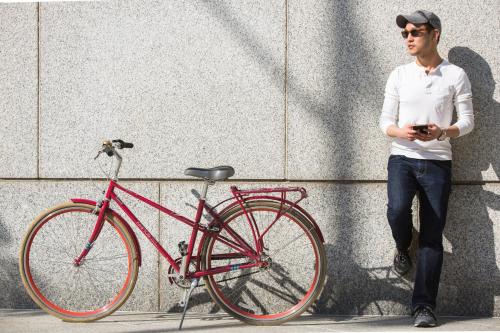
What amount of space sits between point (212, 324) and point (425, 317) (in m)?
1.58

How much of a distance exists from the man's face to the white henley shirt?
0.14m

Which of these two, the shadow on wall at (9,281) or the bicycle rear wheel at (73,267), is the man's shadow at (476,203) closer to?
the bicycle rear wheel at (73,267)

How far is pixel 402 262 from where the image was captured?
616 cm

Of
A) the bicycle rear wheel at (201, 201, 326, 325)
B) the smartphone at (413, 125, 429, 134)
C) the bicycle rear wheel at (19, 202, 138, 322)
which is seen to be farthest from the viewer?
the bicycle rear wheel at (19, 202, 138, 322)

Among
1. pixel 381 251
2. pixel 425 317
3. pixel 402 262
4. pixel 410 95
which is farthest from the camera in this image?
pixel 381 251

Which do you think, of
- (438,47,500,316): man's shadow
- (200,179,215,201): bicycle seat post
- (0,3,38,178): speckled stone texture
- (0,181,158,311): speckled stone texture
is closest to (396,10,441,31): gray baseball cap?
(438,47,500,316): man's shadow

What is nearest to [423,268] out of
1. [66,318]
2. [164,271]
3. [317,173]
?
[317,173]

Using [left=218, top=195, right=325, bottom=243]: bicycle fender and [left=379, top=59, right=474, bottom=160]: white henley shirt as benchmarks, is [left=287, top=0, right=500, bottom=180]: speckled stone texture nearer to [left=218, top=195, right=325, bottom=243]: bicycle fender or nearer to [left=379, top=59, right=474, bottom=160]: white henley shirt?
[left=379, top=59, right=474, bottom=160]: white henley shirt

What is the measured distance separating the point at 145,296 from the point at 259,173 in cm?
138

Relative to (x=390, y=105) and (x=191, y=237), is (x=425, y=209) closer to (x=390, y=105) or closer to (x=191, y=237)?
(x=390, y=105)

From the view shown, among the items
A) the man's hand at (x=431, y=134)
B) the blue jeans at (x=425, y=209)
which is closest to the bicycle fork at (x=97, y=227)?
the blue jeans at (x=425, y=209)

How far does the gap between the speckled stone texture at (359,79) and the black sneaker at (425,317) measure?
109cm

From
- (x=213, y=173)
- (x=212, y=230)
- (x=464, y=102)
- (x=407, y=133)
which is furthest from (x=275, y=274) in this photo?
(x=464, y=102)

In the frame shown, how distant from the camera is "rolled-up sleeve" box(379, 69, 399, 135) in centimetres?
603
